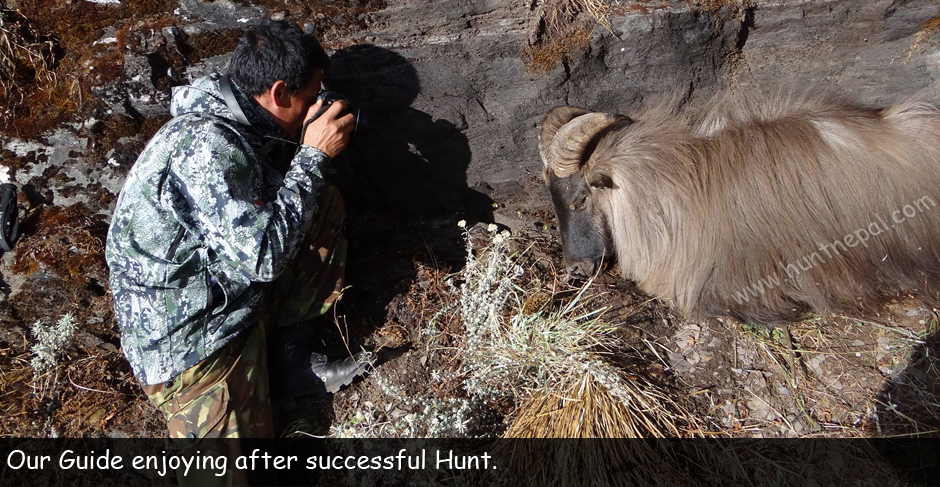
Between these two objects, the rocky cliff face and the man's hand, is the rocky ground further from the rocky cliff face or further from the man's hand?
the man's hand

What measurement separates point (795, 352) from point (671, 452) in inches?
46.5

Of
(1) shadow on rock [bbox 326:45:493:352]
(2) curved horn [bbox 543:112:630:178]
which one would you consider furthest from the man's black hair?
(2) curved horn [bbox 543:112:630:178]

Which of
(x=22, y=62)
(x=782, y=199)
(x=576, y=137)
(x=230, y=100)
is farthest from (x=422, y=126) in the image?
(x=22, y=62)

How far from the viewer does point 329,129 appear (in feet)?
12.5

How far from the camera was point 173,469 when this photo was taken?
3994 mm

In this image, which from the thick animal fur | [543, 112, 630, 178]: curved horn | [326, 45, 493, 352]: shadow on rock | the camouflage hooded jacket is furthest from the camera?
[326, 45, 493, 352]: shadow on rock

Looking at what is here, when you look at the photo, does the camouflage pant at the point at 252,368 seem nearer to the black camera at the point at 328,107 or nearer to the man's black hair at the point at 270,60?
the black camera at the point at 328,107

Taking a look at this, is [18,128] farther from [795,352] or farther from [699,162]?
[795,352]

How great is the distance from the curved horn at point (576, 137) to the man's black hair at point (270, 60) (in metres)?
1.67

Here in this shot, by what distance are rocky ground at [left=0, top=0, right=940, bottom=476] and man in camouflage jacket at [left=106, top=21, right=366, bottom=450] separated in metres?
0.75

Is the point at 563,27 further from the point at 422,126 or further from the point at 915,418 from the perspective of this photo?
the point at 915,418

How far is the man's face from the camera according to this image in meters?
3.76

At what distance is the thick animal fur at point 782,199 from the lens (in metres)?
4.00

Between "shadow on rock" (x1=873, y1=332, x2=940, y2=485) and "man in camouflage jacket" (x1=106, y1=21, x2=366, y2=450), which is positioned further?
"shadow on rock" (x1=873, y1=332, x2=940, y2=485)
